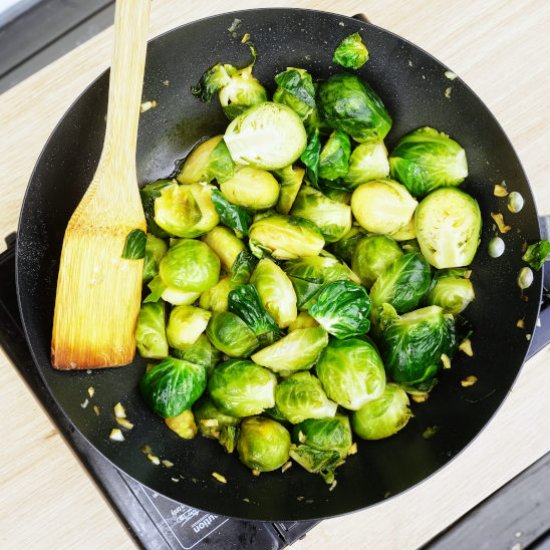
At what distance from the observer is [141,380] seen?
1.50 m

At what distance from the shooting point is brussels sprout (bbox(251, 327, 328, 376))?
4.88ft

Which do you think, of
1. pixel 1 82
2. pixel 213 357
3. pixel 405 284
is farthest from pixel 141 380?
pixel 1 82

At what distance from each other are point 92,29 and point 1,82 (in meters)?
0.38

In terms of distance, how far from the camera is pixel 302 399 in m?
1.48

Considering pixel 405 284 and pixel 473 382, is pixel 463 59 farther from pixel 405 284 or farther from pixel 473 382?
pixel 473 382

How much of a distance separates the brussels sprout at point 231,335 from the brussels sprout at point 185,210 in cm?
22

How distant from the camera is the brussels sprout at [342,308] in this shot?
57.8 inches

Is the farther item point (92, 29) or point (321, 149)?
point (92, 29)

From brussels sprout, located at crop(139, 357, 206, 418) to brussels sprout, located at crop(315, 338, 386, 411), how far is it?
12.6 inches

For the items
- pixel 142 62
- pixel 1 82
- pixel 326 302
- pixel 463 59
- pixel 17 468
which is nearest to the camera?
pixel 142 62

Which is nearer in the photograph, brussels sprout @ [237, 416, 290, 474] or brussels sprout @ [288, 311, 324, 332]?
brussels sprout @ [237, 416, 290, 474]

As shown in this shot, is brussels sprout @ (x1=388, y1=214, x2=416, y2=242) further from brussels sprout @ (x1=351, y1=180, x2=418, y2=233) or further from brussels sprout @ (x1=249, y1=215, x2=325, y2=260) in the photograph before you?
brussels sprout @ (x1=249, y1=215, x2=325, y2=260)

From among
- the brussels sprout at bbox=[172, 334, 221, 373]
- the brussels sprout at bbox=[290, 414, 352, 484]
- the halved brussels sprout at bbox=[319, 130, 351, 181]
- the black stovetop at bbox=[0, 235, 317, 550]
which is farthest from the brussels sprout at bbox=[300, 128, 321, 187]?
the black stovetop at bbox=[0, 235, 317, 550]

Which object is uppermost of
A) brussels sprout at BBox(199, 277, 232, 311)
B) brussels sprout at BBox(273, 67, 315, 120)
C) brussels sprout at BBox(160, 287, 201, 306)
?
brussels sprout at BBox(273, 67, 315, 120)
